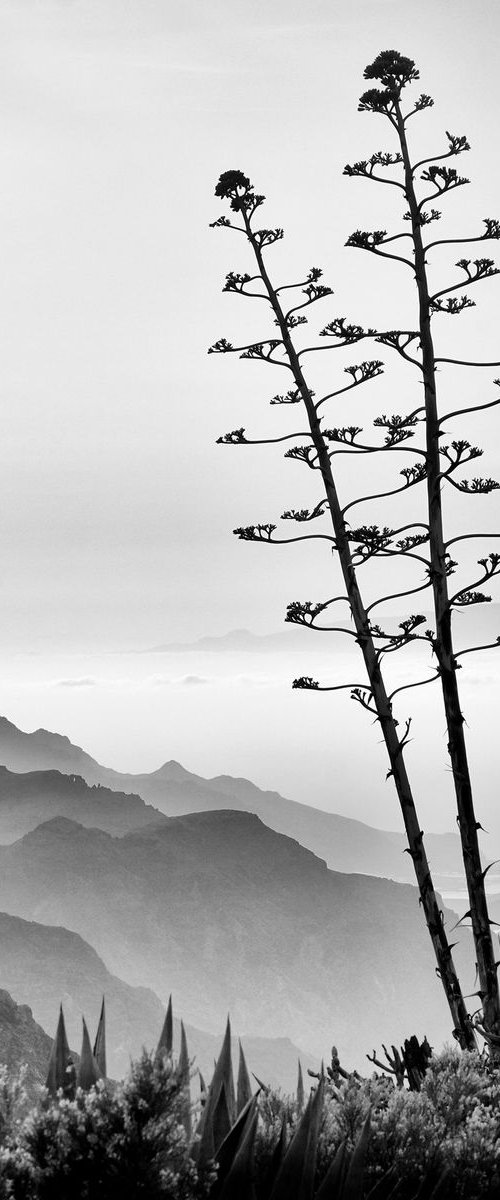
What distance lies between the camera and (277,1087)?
129 inches

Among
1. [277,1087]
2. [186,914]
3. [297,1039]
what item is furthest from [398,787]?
[186,914]

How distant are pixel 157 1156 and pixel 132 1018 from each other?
131245 mm

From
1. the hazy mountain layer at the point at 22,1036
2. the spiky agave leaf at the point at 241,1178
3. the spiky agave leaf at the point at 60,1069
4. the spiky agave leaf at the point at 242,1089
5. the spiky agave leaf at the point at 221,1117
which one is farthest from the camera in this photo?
the hazy mountain layer at the point at 22,1036

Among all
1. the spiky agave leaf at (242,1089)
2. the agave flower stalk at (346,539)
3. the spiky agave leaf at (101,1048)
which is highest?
the agave flower stalk at (346,539)

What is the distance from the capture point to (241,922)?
18700 centimetres

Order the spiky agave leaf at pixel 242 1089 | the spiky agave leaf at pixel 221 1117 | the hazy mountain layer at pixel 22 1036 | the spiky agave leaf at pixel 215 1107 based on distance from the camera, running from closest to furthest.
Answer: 1. the spiky agave leaf at pixel 215 1107
2. the spiky agave leaf at pixel 221 1117
3. the spiky agave leaf at pixel 242 1089
4. the hazy mountain layer at pixel 22 1036

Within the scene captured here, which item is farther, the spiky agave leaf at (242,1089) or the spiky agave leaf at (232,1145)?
the spiky agave leaf at (242,1089)

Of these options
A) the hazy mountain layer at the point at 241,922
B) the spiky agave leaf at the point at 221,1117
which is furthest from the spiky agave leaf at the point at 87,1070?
the hazy mountain layer at the point at 241,922

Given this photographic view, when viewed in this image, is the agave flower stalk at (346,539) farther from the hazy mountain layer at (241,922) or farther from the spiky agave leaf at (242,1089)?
the hazy mountain layer at (241,922)

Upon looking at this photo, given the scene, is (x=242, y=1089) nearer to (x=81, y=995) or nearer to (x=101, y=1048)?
(x=101, y=1048)

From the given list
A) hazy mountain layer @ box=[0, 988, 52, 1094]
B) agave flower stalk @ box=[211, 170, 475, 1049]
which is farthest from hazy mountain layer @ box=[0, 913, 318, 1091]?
agave flower stalk @ box=[211, 170, 475, 1049]

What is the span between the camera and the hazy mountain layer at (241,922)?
17612 centimetres

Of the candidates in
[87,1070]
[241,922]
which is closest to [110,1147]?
[87,1070]

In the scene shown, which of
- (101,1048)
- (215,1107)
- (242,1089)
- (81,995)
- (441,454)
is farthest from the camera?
(81,995)
